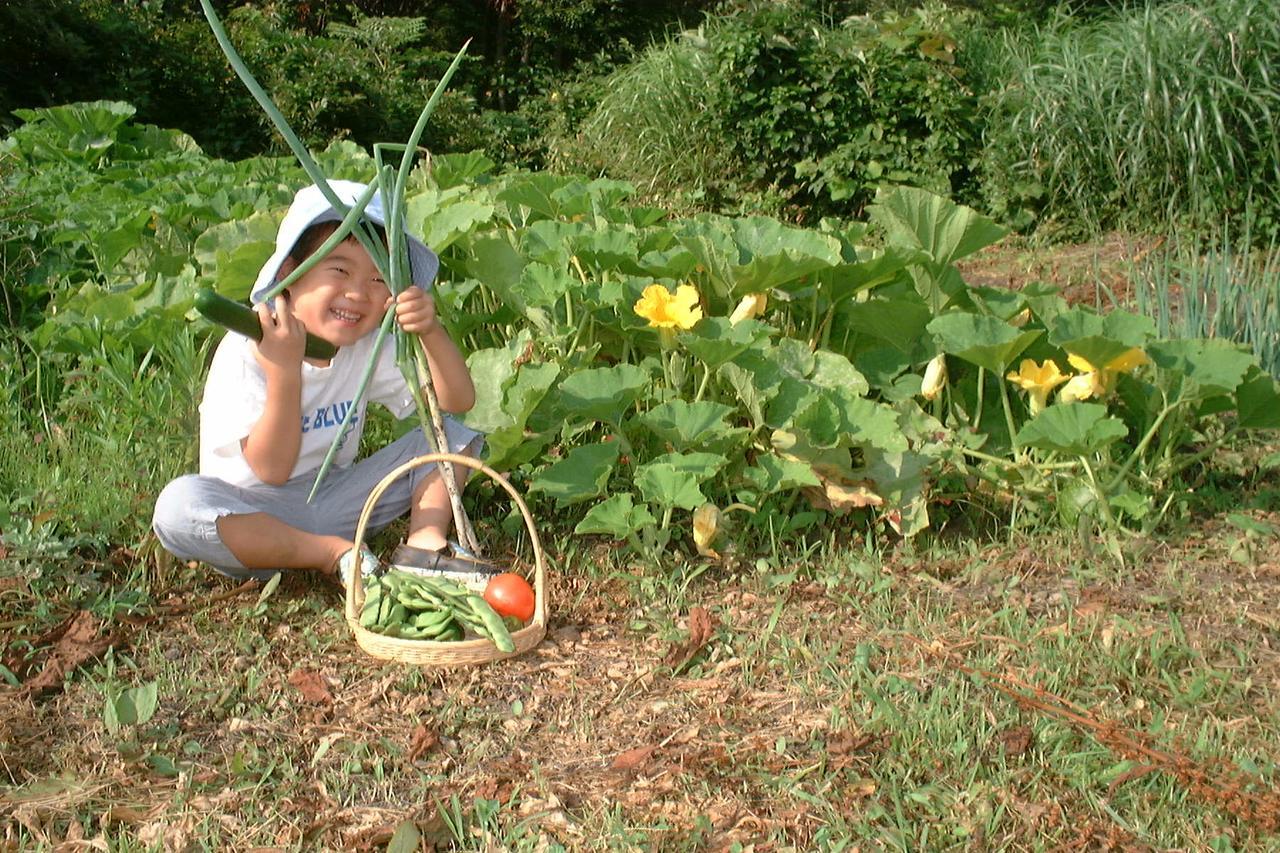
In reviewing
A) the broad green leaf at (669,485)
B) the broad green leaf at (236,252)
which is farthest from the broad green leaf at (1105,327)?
the broad green leaf at (236,252)

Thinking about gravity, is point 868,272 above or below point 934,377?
above

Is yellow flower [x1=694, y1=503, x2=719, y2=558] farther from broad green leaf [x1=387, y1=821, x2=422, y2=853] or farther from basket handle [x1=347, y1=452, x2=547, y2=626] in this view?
broad green leaf [x1=387, y1=821, x2=422, y2=853]

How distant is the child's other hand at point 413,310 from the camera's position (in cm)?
242

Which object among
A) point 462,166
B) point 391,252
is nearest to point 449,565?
point 391,252

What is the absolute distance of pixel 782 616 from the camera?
8.72 ft

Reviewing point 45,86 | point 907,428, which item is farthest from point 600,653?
point 45,86

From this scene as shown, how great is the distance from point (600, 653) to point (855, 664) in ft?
1.60

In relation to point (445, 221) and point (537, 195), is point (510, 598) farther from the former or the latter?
point (537, 195)

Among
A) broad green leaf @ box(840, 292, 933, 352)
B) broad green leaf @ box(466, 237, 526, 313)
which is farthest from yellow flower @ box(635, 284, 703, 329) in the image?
broad green leaf @ box(840, 292, 933, 352)

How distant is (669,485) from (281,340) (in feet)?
2.69

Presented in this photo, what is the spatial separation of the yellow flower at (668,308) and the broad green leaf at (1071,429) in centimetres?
78

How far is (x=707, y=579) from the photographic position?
2846mm

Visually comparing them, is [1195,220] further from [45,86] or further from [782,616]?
[45,86]

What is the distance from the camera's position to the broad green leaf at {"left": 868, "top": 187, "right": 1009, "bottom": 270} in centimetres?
318
